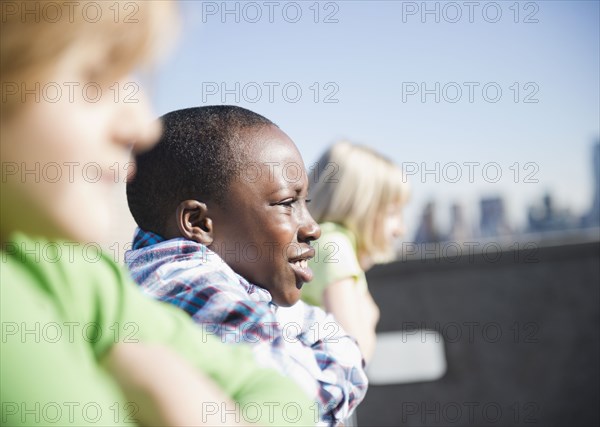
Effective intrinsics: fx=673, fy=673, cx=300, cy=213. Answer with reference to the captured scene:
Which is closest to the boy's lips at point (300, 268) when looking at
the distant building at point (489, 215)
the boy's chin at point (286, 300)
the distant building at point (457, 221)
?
the boy's chin at point (286, 300)

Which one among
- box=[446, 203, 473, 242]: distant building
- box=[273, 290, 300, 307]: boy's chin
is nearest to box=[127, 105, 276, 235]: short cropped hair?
box=[273, 290, 300, 307]: boy's chin

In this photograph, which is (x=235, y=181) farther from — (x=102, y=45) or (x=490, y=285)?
(x=490, y=285)

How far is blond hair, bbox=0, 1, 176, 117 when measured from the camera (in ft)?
1.73

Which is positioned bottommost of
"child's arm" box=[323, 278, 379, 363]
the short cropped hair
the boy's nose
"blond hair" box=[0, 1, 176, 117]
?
"child's arm" box=[323, 278, 379, 363]

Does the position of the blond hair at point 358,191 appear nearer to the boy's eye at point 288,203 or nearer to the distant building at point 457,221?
the boy's eye at point 288,203

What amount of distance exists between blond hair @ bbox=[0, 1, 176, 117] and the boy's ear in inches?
32.7

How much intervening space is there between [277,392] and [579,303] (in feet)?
19.8

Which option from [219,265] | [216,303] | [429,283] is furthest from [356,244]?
[429,283]

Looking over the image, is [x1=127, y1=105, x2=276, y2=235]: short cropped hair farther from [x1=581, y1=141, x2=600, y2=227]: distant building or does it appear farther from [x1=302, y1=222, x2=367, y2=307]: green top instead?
[x1=581, y1=141, x2=600, y2=227]: distant building

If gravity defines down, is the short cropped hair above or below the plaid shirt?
above

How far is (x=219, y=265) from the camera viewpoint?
1.24 m

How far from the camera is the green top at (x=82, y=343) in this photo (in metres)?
0.50

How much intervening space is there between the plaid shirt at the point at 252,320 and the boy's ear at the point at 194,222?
52mm

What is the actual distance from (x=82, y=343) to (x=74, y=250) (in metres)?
0.09
